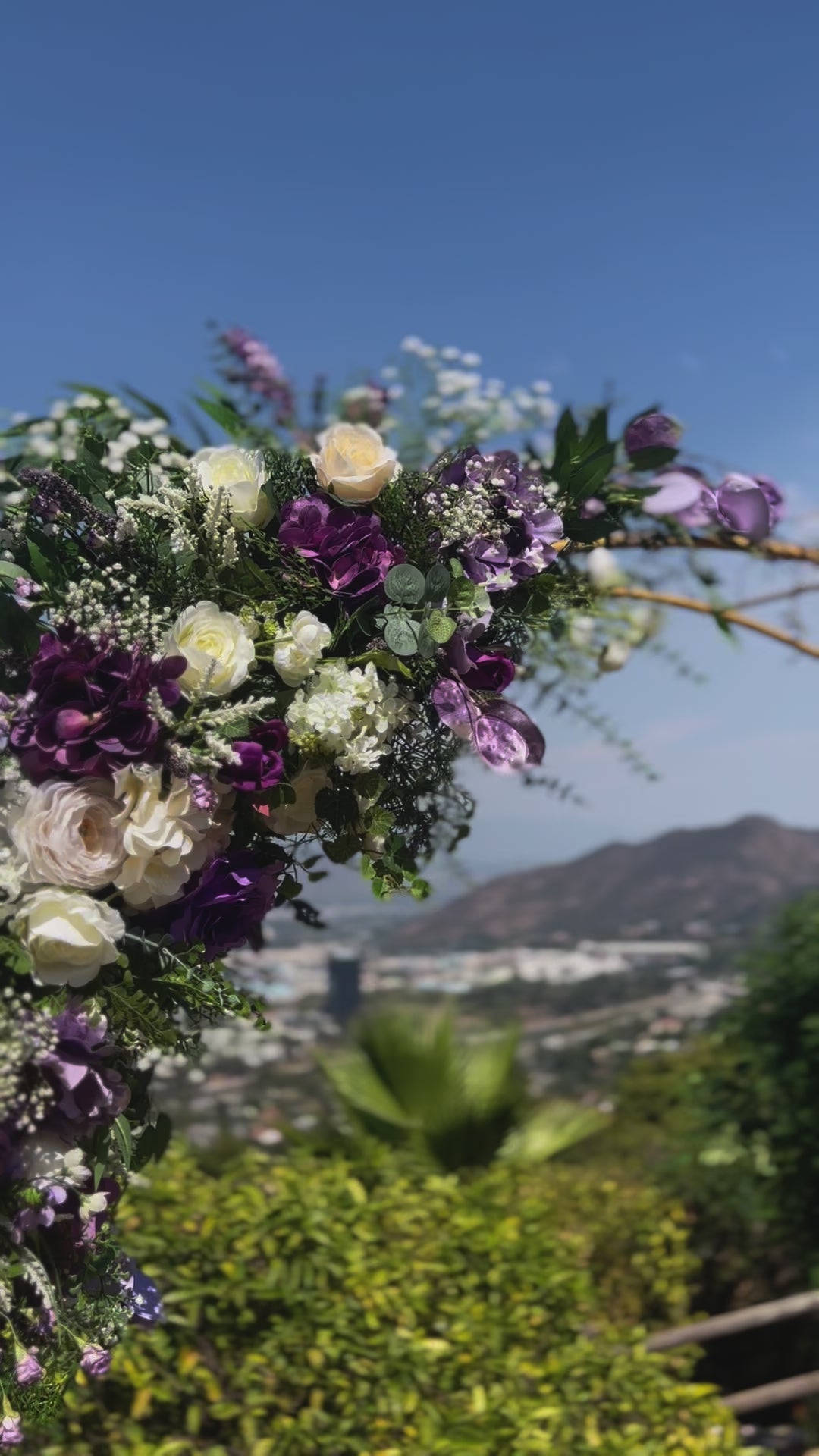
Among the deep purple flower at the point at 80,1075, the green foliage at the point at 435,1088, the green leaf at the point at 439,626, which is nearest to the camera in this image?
the deep purple flower at the point at 80,1075

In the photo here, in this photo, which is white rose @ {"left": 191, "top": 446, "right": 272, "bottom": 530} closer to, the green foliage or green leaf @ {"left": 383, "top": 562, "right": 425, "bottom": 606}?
green leaf @ {"left": 383, "top": 562, "right": 425, "bottom": 606}

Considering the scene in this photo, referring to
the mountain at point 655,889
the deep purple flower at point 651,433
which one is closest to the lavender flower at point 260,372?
the deep purple flower at point 651,433

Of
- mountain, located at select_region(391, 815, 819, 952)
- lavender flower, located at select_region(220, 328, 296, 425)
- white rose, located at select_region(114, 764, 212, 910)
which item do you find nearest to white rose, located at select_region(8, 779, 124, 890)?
white rose, located at select_region(114, 764, 212, 910)

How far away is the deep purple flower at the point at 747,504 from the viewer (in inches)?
80.2

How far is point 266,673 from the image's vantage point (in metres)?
1.60

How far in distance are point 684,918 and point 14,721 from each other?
49.9ft

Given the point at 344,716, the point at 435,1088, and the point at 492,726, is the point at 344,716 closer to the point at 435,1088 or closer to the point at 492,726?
the point at 492,726

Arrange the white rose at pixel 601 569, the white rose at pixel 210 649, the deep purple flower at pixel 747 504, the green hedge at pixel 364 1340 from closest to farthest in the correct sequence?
the white rose at pixel 210 649 → the white rose at pixel 601 569 → the deep purple flower at pixel 747 504 → the green hedge at pixel 364 1340

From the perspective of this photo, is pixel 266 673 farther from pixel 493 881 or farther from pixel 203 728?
pixel 493 881

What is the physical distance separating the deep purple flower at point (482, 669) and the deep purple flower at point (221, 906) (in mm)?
382

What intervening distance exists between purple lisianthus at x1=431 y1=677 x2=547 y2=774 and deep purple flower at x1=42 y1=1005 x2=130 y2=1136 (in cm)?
60

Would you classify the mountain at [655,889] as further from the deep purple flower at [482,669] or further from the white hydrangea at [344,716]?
the white hydrangea at [344,716]

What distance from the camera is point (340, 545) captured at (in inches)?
63.9

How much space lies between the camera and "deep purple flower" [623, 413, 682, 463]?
1965mm
